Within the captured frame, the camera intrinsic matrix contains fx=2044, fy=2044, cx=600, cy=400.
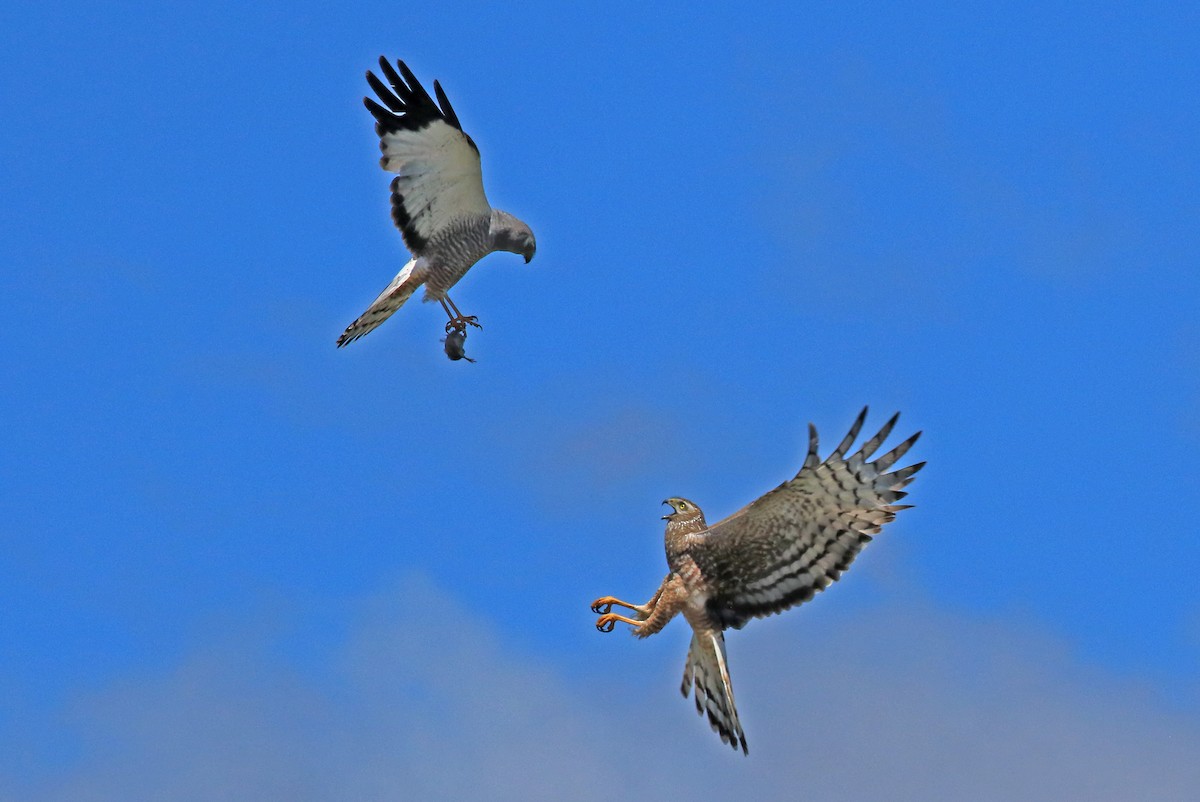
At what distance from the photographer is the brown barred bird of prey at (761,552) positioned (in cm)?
1132

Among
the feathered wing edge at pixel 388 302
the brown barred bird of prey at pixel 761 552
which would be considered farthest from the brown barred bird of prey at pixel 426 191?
the brown barred bird of prey at pixel 761 552

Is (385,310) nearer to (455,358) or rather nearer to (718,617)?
(455,358)

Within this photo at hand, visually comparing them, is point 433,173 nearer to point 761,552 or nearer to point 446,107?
point 446,107

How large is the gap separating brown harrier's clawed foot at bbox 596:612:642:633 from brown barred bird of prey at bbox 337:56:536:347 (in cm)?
304

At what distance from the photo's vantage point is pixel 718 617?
1177 cm

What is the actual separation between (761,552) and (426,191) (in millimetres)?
4086

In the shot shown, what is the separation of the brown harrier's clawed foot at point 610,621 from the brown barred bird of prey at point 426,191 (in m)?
3.04

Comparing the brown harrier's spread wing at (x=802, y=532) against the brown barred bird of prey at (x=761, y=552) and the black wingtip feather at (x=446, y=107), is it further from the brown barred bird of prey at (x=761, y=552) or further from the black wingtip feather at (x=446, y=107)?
the black wingtip feather at (x=446, y=107)

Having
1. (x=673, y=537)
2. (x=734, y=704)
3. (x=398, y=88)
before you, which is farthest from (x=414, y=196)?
(x=734, y=704)

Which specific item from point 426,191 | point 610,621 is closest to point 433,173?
point 426,191

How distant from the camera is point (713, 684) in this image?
11711 mm

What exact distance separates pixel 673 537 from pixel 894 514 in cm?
128

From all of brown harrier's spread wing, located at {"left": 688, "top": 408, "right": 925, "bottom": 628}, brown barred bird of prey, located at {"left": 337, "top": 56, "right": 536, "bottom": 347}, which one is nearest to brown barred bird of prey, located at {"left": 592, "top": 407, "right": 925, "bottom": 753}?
brown harrier's spread wing, located at {"left": 688, "top": 408, "right": 925, "bottom": 628}

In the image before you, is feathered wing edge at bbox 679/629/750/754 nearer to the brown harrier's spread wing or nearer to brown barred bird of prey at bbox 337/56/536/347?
the brown harrier's spread wing
